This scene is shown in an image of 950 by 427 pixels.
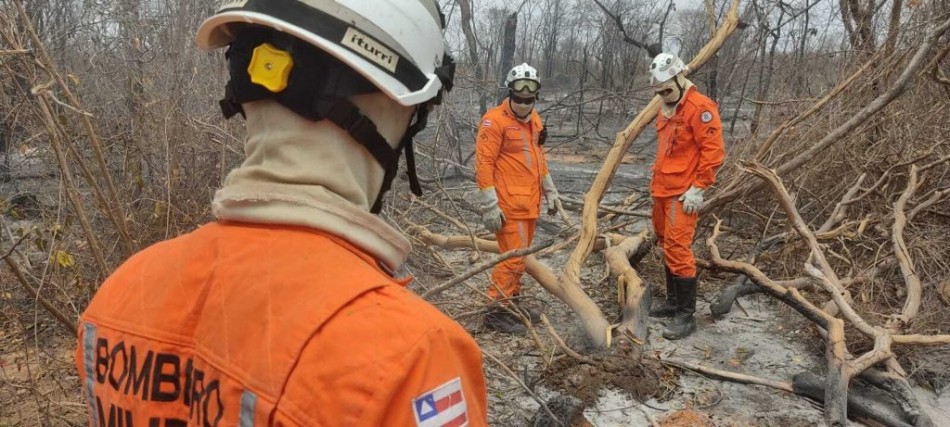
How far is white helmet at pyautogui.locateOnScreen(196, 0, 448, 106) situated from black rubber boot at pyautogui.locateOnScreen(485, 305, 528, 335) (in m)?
3.52

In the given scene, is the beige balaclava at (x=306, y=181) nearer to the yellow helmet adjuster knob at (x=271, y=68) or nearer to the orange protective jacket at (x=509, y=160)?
the yellow helmet adjuster knob at (x=271, y=68)

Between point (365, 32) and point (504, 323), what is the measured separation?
12.4 feet

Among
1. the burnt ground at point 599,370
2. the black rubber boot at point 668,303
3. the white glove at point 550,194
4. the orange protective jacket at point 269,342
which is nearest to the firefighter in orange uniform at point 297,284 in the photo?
the orange protective jacket at point 269,342

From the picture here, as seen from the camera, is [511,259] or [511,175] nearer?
[511,259]

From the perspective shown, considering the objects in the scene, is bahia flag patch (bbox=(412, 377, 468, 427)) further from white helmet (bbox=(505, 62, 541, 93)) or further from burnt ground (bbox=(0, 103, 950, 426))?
white helmet (bbox=(505, 62, 541, 93))

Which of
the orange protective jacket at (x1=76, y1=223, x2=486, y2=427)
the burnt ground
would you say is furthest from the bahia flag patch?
the burnt ground

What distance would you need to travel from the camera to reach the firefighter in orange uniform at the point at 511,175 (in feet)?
15.4

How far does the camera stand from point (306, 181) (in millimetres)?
947

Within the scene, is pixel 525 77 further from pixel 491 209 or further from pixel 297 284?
pixel 297 284

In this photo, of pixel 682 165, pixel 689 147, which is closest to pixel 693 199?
pixel 682 165

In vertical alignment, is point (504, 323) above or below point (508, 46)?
below

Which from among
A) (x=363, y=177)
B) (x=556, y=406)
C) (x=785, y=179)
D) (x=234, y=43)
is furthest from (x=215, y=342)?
(x=785, y=179)

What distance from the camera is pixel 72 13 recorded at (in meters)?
6.54

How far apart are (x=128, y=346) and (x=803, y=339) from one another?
14.6 ft
